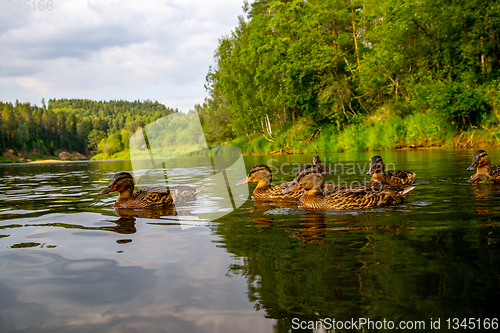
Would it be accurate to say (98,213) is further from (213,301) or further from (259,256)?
(213,301)

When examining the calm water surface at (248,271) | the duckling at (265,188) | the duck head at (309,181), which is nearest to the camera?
the calm water surface at (248,271)

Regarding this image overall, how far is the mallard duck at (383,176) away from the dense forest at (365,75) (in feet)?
54.4

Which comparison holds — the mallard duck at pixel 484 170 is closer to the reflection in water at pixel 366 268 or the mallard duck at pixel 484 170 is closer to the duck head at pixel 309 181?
the reflection in water at pixel 366 268

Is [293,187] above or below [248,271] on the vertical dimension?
above

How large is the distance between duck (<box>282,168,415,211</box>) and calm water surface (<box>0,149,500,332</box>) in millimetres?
361

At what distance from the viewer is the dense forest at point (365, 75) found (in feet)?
73.8

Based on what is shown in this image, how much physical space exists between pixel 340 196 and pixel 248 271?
3.40 meters

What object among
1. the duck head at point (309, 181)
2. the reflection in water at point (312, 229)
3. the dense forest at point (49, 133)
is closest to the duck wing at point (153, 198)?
the duck head at point (309, 181)

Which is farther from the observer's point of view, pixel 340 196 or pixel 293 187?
pixel 293 187

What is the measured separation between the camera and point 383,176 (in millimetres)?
8297

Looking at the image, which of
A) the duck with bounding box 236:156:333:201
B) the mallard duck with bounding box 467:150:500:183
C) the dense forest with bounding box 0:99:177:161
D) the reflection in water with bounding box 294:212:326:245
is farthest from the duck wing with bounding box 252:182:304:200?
the dense forest with bounding box 0:99:177:161

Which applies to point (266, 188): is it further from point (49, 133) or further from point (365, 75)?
point (49, 133)

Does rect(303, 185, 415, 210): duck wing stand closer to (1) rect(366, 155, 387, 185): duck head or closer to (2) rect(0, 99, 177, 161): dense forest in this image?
(1) rect(366, 155, 387, 185): duck head

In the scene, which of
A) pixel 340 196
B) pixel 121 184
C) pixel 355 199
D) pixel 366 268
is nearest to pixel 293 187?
pixel 340 196
